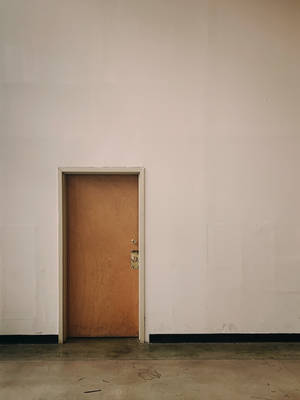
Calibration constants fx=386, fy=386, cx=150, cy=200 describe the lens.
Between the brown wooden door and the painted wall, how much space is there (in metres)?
0.21

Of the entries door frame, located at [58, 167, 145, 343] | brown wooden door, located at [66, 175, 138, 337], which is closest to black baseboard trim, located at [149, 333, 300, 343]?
door frame, located at [58, 167, 145, 343]

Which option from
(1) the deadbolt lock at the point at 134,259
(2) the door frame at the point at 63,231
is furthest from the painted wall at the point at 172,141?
(1) the deadbolt lock at the point at 134,259

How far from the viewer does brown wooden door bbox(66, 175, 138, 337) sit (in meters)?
3.92

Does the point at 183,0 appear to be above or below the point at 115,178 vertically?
above

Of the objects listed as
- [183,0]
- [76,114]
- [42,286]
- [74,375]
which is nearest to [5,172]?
[76,114]

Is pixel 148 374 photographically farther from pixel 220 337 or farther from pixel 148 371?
pixel 220 337

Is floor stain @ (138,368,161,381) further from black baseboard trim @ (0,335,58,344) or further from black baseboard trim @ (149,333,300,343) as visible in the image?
black baseboard trim @ (0,335,58,344)

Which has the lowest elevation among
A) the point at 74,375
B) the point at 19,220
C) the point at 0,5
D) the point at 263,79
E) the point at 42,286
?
the point at 74,375

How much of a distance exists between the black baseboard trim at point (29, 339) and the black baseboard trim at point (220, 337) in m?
0.97

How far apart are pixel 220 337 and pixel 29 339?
1.87 m

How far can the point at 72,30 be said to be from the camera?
375 cm

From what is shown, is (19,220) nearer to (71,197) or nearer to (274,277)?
(71,197)

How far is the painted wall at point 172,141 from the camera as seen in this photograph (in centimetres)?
376

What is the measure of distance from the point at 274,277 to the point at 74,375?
2071 mm
